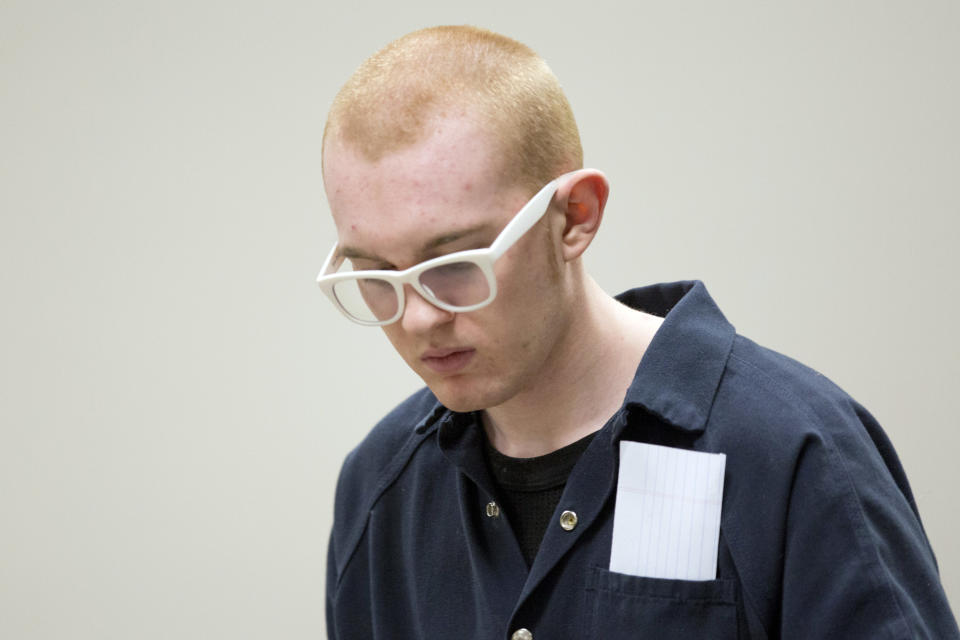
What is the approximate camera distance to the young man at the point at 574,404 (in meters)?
1.24

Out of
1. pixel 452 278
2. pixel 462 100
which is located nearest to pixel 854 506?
pixel 452 278

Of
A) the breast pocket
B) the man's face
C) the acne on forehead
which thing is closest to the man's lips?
the man's face

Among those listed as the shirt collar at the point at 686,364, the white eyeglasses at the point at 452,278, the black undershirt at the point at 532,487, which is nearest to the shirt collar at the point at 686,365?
the shirt collar at the point at 686,364

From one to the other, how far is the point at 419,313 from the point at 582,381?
0.26m

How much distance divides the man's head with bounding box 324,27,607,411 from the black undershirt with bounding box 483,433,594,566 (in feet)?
0.43

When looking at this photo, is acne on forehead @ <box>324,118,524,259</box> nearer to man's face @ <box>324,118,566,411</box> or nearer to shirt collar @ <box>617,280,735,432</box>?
man's face @ <box>324,118,566,411</box>

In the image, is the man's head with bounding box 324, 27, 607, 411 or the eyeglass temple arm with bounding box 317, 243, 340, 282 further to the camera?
the eyeglass temple arm with bounding box 317, 243, 340, 282

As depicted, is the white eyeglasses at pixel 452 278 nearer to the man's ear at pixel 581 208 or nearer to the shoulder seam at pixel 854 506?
the man's ear at pixel 581 208

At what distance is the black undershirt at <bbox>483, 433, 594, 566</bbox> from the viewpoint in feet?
4.65

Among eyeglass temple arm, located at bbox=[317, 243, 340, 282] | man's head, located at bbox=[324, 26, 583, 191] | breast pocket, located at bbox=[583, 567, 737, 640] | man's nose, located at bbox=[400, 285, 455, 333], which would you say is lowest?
breast pocket, located at bbox=[583, 567, 737, 640]

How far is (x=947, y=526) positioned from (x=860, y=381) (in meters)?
0.33

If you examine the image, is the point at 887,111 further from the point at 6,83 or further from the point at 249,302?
the point at 6,83

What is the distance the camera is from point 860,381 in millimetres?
2383

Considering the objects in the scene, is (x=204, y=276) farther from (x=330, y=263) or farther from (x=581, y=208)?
(x=581, y=208)
